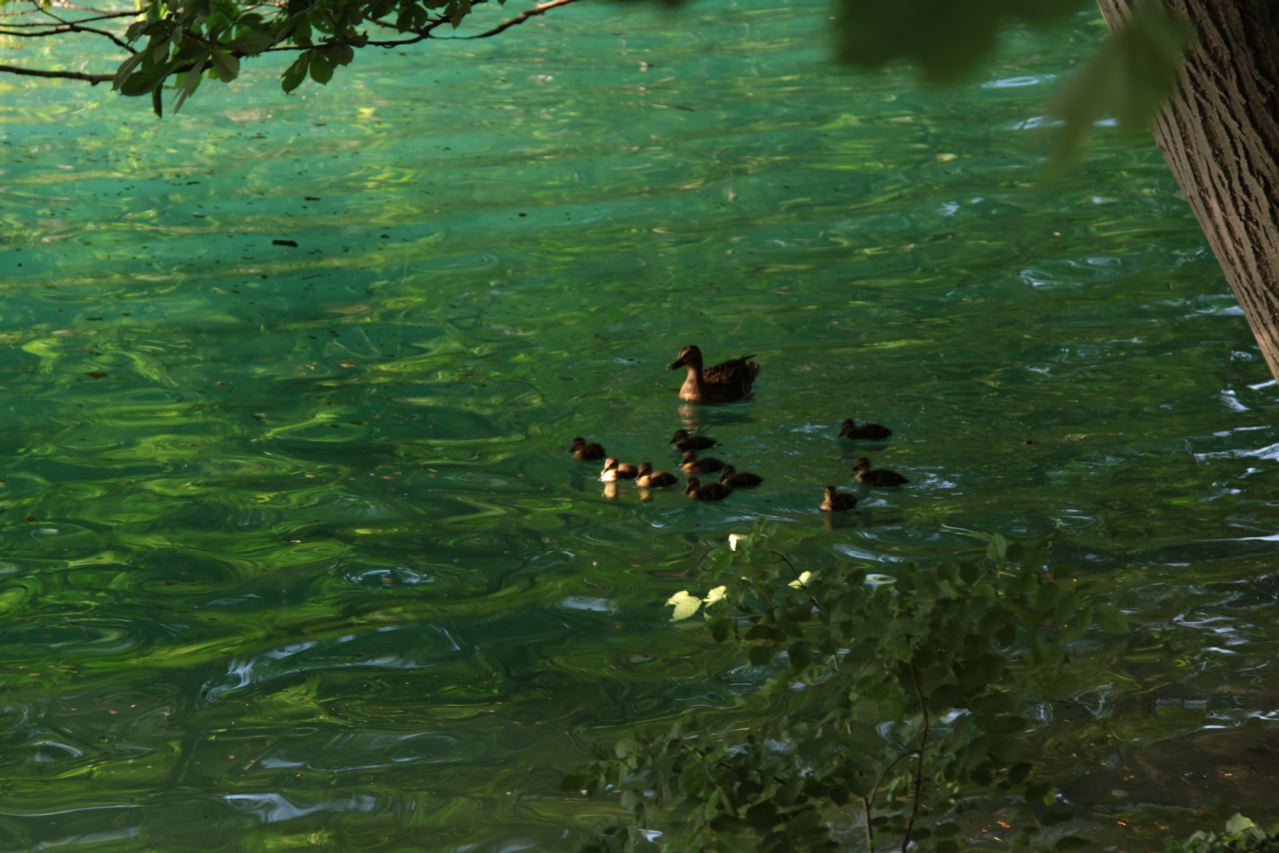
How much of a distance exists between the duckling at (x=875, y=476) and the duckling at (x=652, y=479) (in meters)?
0.77

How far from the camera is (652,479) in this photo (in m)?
6.24

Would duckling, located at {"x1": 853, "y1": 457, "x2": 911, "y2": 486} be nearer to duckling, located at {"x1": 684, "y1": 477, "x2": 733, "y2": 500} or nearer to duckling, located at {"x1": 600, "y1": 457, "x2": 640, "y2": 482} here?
duckling, located at {"x1": 684, "y1": 477, "x2": 733, "y2": 500}

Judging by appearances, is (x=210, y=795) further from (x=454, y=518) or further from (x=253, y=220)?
(x=253, y=220)

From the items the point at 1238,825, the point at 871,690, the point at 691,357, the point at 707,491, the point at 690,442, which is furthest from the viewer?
the point at 691,357

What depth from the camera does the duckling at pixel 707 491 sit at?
6094 millimetres

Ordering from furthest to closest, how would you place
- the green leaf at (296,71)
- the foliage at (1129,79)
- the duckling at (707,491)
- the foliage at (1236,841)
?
the duckling at (707,491) → the green leaf at (296,71) → the foliage at (1236,841) → the foliage at (1129,79)

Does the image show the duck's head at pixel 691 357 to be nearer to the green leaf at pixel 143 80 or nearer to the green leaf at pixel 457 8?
the green leaf at pixel 457 8

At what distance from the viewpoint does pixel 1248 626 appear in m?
5.01

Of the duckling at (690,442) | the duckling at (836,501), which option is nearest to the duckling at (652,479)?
the duckling at (690,442)

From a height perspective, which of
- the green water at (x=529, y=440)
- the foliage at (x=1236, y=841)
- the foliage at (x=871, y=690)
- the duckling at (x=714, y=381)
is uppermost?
the foliage at (x=871, y=690)

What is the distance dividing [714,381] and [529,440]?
0.90 metres

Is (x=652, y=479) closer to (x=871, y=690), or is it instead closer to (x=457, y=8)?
(x=457, y=8)

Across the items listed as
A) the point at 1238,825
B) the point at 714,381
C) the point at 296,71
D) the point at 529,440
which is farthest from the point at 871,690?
the point at 529,440

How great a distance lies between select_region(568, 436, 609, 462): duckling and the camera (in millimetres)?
6605
